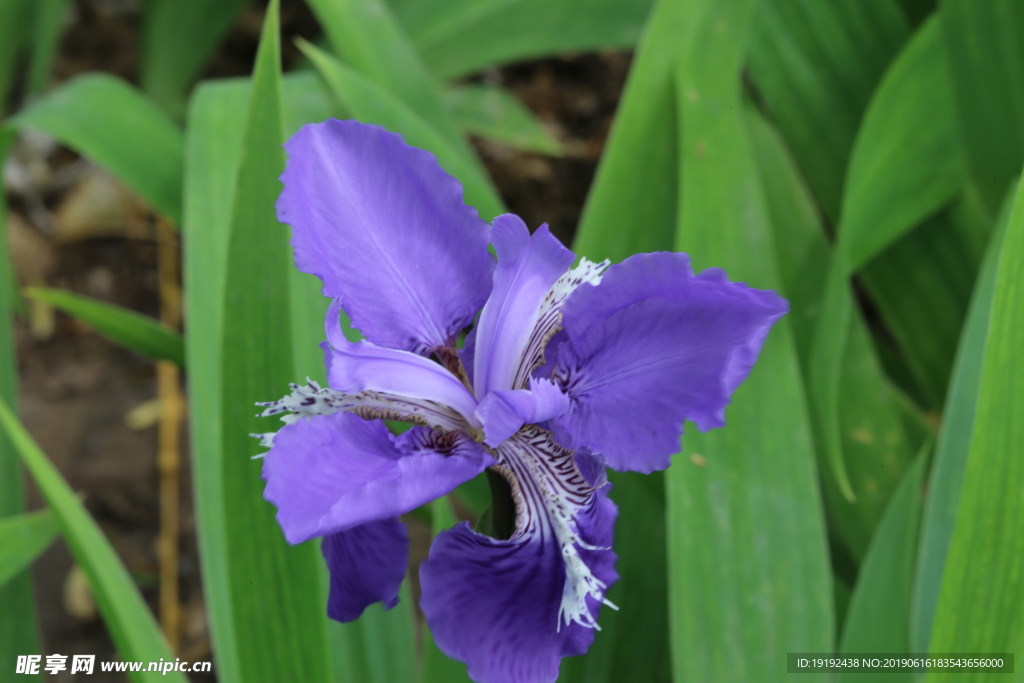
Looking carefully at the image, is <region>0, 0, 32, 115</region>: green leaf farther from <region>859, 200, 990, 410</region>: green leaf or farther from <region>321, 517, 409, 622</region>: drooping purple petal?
<region>859, 200, 990, 410</region>: green leaf

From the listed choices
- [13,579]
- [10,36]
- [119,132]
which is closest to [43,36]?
[10,36]

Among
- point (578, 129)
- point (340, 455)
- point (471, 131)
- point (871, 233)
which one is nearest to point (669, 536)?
point (340, 455)

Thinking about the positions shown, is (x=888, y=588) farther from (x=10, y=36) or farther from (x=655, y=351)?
(x=10, y=36)

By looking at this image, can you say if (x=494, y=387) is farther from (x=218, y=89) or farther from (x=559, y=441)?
(x=218, y=89)

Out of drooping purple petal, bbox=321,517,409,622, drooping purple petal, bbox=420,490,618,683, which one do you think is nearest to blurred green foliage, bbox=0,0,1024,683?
drooping purple petal, bbox=321,517,409,622

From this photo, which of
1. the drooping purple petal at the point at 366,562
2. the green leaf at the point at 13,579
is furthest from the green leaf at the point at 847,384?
the green leaf at the point at 13,579
